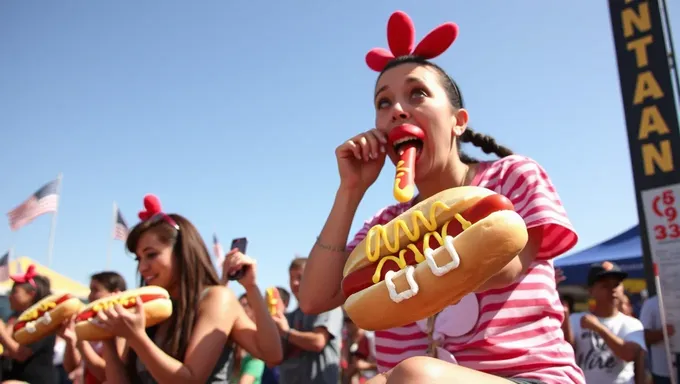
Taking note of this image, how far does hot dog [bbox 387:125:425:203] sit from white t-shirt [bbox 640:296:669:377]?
5.71 m

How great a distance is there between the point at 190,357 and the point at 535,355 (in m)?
2.06

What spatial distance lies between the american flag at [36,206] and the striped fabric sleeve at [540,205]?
15276 mm

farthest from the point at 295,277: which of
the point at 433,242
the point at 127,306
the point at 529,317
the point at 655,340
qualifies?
the point at 433,242

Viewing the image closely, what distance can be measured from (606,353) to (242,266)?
14.2 ft

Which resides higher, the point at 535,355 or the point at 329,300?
the point at 329,300

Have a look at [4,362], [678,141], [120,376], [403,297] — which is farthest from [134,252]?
[678,141]

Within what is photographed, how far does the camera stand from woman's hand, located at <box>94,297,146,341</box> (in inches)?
108

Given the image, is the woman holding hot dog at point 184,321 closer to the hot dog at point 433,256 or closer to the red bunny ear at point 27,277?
the hot dog at point 433,256

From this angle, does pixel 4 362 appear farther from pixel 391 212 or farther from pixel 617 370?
pixel 617 370

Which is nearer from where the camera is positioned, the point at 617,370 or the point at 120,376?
the point at 120,376

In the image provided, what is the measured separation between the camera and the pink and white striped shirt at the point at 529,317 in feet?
4.82

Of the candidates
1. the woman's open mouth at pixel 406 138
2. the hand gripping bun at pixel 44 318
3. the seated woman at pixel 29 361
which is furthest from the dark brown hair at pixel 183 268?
the seated woman at pixel 29 361

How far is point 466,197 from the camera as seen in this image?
1263 mm

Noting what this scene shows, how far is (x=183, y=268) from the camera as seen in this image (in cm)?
332
